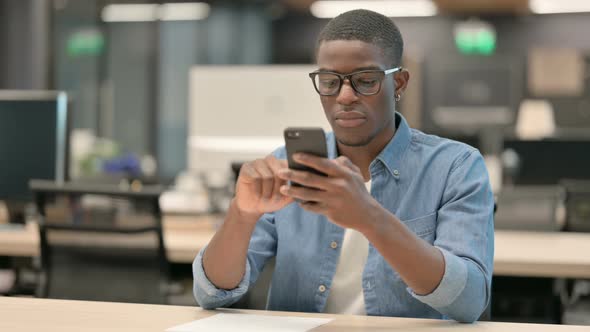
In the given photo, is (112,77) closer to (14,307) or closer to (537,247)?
(537,247)

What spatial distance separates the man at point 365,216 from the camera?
5.35 ft

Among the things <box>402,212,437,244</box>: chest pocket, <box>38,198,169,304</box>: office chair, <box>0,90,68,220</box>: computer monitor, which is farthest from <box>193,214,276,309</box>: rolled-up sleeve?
<box>0,90,68,220</box>: computer monitor

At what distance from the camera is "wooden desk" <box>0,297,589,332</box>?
1709 millimetres

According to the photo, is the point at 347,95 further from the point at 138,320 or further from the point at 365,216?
the point at 138,320

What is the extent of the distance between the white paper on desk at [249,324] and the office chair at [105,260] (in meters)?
1.13

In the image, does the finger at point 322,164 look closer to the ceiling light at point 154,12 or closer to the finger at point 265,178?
the finger at point 265,178

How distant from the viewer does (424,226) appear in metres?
1.91

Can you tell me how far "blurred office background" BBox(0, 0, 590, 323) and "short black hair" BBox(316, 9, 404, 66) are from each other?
10.0 feet

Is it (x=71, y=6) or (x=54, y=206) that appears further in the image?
(x=71, y=6)

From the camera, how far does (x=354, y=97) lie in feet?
5.94

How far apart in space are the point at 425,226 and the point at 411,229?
31 millimetres

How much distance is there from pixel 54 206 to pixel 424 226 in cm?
146

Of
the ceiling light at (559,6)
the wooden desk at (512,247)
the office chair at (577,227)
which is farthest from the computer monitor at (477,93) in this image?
the wooden desk at (512,247)

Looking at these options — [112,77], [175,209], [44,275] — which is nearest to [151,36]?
[112,77]
